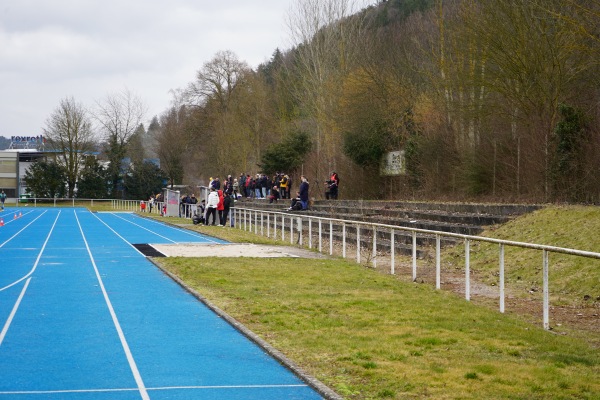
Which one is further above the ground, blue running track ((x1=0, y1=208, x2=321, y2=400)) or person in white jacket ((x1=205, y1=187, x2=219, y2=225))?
person in white jacket ((x1=205, y1=187, x2=219, y2=225))

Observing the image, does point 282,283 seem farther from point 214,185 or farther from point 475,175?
point 214,185

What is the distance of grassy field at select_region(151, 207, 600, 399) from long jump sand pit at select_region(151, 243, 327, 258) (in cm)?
401

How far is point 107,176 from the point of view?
8969 cm

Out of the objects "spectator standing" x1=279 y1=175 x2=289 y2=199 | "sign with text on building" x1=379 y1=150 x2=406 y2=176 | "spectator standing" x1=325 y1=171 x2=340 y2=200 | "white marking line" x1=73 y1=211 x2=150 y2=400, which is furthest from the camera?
"spectator standing" x1=279 y1=175 x2=289 y2=199

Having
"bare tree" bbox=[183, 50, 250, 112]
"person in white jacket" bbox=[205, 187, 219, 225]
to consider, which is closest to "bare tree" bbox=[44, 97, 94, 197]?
"bare tree" bbox=[183, 50, 250, 112]

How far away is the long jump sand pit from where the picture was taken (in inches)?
902

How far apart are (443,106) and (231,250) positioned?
477 inches

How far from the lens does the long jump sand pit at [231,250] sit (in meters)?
22.9

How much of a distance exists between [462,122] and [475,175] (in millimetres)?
2932

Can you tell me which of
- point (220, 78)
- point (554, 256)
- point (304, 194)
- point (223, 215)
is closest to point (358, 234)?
point (554, 256)

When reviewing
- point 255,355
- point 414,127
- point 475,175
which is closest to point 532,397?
point 255,355

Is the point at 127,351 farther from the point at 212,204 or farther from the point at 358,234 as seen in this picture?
the point at 212,204

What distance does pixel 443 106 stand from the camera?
32.7 metres

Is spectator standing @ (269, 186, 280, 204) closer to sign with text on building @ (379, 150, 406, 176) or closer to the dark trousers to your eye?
the dark trousers
